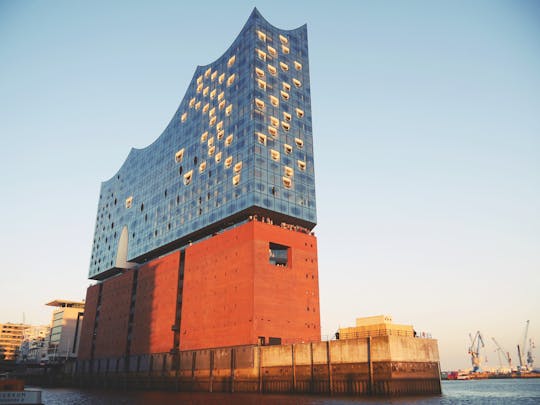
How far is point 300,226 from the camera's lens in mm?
87000

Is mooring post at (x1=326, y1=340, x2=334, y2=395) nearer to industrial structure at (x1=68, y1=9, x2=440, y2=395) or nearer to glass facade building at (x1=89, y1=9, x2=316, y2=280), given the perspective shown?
industrial structure at (x1=68, y1=9, x2=440, y2=395)

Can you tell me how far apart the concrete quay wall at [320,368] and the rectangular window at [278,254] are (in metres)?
16.5

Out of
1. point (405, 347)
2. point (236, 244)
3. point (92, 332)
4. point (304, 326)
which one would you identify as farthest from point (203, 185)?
point (92, 332)

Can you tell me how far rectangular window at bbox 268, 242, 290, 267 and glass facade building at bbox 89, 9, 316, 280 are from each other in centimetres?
587

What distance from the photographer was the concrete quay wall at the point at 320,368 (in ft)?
184

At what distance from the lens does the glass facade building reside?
271 ft

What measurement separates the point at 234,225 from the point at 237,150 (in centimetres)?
1428

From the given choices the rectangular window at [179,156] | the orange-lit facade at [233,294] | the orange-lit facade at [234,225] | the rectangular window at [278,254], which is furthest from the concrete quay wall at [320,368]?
the rectangular window at [179,156]

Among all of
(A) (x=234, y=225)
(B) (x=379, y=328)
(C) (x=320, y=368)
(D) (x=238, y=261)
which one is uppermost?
(A) (x=234, y=225)

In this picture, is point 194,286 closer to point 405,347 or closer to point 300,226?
point 300,226

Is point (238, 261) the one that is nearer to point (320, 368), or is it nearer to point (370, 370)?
point (320, 368)

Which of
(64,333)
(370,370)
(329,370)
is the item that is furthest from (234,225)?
(64,333)

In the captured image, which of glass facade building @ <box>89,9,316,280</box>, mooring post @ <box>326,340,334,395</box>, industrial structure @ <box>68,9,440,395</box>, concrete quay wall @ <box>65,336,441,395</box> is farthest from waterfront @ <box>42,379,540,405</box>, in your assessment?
glass facade building @ <box>89,9,316,280</box>

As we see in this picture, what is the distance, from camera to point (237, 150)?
85.2 m
